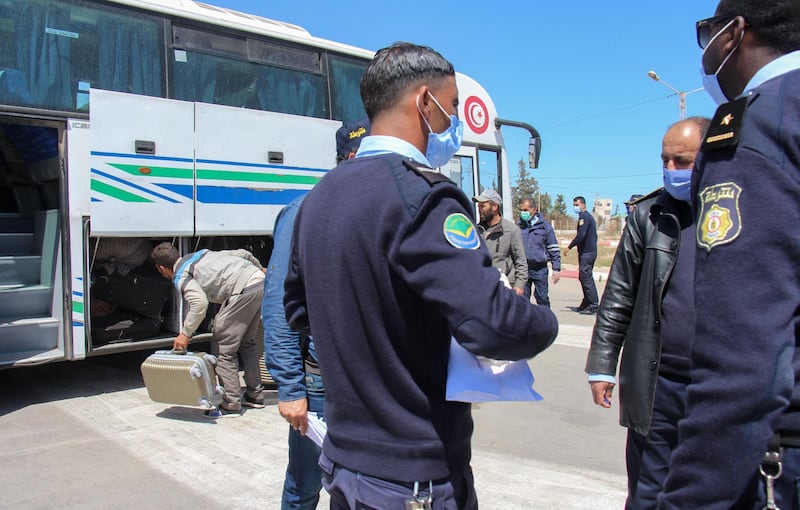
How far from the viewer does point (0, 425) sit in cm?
515

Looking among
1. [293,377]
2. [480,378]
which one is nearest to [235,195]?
[293,377]

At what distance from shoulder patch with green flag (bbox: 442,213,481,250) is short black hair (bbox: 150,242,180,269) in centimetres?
472

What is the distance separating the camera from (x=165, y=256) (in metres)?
5.62

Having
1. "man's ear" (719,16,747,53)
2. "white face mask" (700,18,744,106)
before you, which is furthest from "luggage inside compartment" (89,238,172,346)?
"man's ear" (719,16,747,53)

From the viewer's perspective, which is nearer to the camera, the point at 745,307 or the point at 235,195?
the point at 745,307

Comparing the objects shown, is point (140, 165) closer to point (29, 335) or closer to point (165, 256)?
point (165, 256)

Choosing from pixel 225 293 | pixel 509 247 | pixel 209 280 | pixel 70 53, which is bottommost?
pixel 225 293

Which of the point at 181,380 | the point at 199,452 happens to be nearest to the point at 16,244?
the point at 181,380

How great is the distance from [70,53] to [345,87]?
3071mm

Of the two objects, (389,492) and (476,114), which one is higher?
(476,114)

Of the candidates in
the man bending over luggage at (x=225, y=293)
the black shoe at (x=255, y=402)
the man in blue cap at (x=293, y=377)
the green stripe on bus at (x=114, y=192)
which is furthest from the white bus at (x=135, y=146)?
the man in blue cap at (x=293, y=377)

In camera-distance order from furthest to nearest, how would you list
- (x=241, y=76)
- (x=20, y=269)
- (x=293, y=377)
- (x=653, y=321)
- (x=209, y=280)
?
(x=241, y=76) < (x=20, y=269) < (x=209, y=280) < (x=293, y=377) < (x=653, y=321)

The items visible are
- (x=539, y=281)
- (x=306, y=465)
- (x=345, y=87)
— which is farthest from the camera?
(x=539, y=281)

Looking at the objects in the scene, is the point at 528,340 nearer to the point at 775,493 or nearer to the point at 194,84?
the point at 775,493
